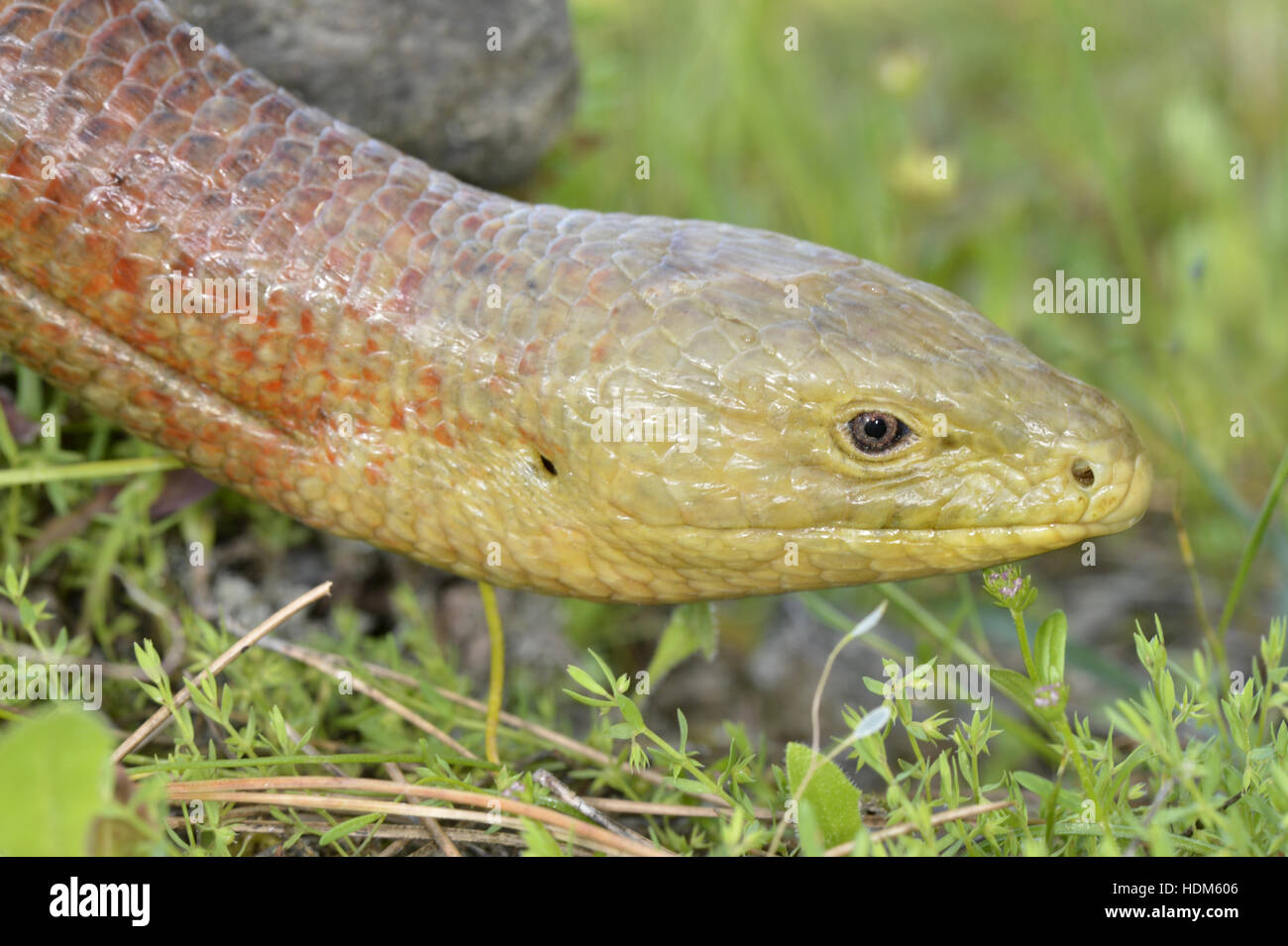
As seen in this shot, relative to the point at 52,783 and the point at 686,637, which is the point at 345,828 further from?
the point at 686,637

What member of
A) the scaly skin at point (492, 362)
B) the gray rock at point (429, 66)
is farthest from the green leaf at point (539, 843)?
the gray rock at point (429, 66)

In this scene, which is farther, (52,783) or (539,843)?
(539,843)

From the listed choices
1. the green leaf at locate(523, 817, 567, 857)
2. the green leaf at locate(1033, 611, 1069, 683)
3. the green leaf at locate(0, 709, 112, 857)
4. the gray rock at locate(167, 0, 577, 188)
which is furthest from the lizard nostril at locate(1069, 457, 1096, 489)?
the gray rock at locate(167, 0, 577, 188)

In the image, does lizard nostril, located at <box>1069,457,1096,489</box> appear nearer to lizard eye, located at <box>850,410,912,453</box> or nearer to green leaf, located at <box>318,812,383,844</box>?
lizard eye, located at <box>850,410,912,453</box>

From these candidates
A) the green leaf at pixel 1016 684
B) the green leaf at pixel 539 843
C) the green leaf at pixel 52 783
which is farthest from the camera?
the green leaf at pixel 1016 684

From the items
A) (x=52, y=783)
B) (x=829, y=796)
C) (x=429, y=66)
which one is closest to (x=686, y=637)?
(x=829, y=796)

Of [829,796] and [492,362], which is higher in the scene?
[492,362]

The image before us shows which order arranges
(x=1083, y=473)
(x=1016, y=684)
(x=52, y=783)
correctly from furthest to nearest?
(x=1083, y=473)
(x=1016, y=684)
(x=52, y=783)

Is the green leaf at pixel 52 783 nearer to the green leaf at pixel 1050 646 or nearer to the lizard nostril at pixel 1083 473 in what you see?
the green leaf at pixel 1050 646
